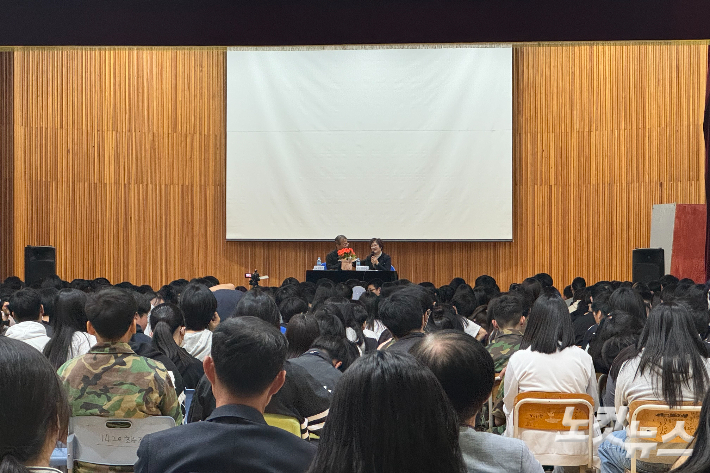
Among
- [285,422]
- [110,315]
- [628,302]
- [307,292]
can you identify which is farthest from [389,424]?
[307,292]

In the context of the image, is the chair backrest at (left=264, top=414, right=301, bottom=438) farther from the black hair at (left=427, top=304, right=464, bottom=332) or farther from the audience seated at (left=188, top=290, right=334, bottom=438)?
the black hair at (left=427, top=304, right=464, bottom=332)

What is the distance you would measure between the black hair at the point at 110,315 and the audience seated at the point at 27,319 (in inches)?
56.9

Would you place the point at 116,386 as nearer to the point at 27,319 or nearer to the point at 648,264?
the point at 27,319

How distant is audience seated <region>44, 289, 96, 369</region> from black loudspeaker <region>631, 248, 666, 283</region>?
861 cm

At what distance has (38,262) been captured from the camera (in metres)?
11.3

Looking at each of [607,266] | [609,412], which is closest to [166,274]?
[607,266]

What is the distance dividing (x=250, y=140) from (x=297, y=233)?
67.4 inches

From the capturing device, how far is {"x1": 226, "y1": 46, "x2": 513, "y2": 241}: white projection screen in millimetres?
12766

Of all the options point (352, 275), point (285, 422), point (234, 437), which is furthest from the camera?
point (352, 275)

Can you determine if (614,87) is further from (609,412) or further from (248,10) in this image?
(609,412)

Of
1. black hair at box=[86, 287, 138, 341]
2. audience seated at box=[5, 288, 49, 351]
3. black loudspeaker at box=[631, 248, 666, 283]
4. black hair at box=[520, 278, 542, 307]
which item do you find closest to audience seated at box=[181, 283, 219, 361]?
audience seated at box=[5, 288, 49, 351]

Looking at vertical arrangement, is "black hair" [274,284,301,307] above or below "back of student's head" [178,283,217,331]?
below

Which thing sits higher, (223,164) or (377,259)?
(223,164)

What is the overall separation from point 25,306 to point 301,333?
2143 millimetres
